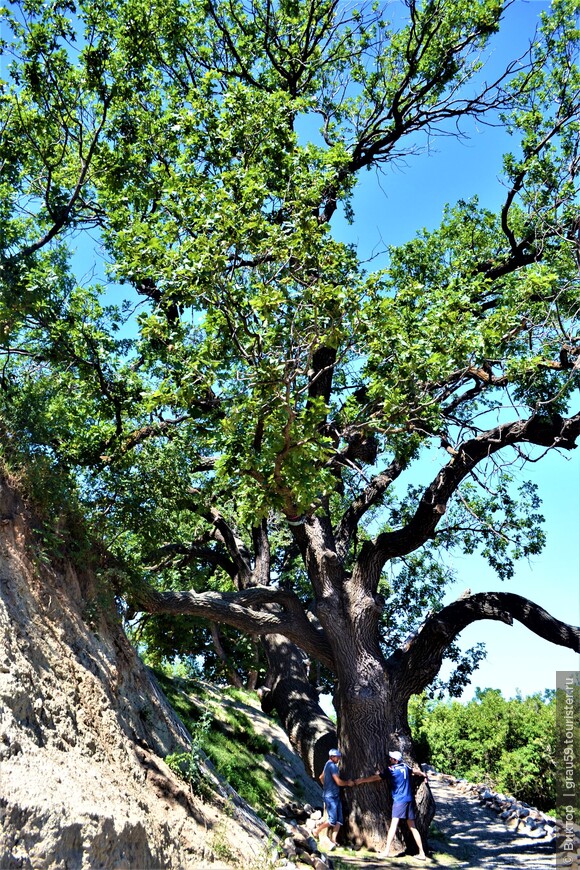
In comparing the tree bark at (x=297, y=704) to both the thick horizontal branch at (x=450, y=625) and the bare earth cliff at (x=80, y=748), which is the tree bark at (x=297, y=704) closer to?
the thick horizontal branch at (x=450, y=625)

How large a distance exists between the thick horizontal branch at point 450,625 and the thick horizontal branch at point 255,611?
51.7 inches

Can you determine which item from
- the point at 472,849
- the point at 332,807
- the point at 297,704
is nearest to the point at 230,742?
the point at 297,704

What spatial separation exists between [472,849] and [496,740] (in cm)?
1013

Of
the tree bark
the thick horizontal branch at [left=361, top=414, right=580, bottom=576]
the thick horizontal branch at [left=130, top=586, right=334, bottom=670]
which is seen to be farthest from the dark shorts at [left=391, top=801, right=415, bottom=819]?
the thick horizontal branch at [left=361, top=414, right=580, bottom=576]

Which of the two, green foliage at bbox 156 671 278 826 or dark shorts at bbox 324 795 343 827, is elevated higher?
green foliage at bbox 156 671 278 826

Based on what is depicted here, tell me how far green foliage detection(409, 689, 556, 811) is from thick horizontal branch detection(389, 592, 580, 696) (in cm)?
873

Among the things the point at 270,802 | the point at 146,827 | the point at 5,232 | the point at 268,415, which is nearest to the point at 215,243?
the point at 268,415

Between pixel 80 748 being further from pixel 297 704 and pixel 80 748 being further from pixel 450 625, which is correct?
pixel 297 704

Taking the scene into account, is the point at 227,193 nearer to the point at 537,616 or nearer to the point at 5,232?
the point at 5,232

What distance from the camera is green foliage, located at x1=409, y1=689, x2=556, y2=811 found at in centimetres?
1845

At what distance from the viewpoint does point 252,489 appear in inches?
364

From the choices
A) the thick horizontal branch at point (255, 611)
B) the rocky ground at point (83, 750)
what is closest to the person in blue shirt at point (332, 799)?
the rocky ground at point (83, 750)

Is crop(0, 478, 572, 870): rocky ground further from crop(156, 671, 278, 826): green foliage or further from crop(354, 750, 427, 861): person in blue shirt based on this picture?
crop(156, 671, 278, 826): green foliage

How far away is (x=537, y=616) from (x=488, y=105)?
906 cm
